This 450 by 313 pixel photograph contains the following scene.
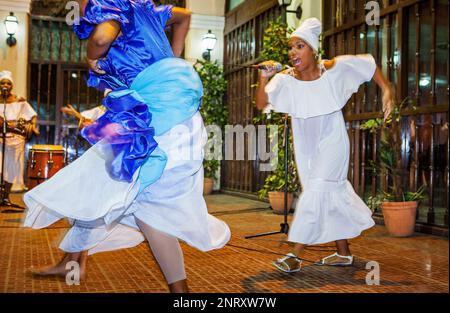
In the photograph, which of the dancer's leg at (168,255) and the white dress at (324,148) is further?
the white dress at (324,148)

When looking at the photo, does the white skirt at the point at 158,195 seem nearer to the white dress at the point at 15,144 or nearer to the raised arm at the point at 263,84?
the raised arm at the point at 263,84

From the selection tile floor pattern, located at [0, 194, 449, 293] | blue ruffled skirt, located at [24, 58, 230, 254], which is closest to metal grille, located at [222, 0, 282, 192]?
tile floor pattern, located at [0, 194, 449, 293]

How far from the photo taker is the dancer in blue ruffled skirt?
2357mm

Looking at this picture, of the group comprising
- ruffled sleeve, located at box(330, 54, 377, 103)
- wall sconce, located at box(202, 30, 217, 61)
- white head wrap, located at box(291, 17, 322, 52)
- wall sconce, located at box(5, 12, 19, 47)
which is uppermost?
wall sconce, located at box(5, 12, 19, 47)

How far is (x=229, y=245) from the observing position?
4.84 m

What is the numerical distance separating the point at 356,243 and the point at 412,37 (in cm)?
279

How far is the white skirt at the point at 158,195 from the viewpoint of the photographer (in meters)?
2.36

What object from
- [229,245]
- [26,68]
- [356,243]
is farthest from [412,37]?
[26,68]

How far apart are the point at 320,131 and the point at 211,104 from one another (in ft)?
23.8

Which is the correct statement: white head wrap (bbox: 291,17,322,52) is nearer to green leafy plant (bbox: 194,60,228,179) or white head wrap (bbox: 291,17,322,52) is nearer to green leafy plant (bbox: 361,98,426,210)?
green leafy plant (bbox: 361,98,426,210)

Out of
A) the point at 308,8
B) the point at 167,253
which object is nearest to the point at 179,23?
the point at 167,253

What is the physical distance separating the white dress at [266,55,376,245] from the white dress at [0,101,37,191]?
17.5ft

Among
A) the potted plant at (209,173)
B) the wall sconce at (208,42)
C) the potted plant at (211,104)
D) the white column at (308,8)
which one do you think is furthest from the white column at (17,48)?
the white column at (308,8)

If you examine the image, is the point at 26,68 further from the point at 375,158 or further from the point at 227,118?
the point at 375,158
